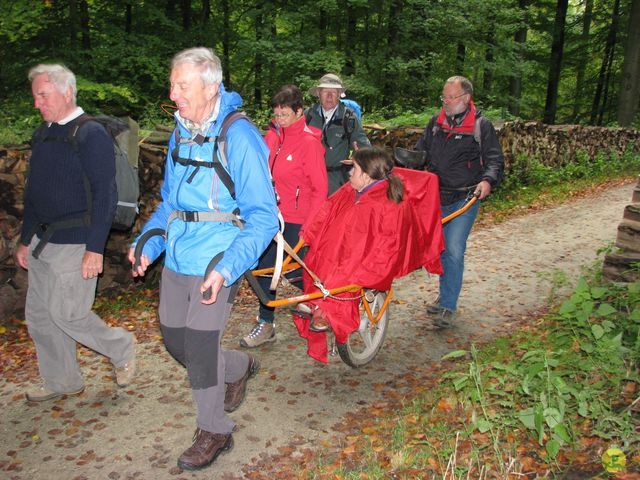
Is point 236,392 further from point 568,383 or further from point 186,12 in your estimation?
point 186,12

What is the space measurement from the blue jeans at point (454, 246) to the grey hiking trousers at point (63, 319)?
322 centimetres

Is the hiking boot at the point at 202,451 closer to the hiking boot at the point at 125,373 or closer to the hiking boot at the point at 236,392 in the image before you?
the hiking boot at the point at 236,392

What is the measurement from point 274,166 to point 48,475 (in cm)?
296

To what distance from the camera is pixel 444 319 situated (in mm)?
6117

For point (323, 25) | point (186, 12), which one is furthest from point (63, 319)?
point (323, 25)

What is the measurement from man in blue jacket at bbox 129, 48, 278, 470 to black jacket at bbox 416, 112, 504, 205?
3.14 metres

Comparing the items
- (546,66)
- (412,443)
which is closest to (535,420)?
(412,443)

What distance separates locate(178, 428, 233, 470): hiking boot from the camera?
11.9 feet

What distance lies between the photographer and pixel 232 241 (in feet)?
10.6

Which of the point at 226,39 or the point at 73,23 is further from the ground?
the point at 73,23

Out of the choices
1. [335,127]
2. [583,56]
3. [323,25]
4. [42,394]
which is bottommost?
[42,394]

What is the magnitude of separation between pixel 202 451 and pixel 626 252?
4485 mm

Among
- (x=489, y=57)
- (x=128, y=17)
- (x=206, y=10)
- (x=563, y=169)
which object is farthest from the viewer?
(x=206, y=10)

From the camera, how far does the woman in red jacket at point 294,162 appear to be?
16.9 feet
